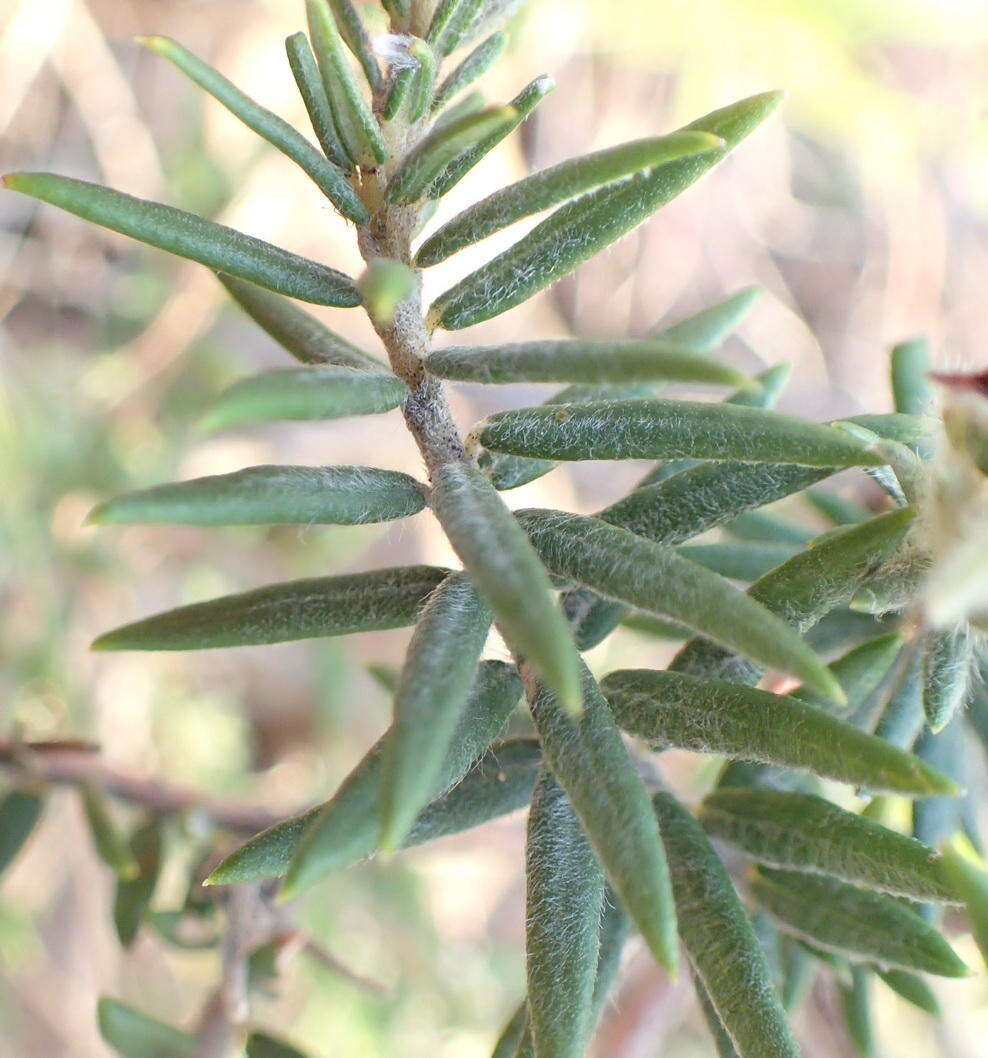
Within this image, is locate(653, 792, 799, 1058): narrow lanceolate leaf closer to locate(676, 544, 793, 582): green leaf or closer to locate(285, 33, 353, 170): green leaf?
locate(676, 544, 793, 582): green leaf

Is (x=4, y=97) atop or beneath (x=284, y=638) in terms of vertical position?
atop

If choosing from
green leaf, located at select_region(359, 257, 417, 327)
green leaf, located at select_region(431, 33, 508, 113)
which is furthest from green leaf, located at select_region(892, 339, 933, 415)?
green leaf, located at select_region(359, 257, 417, 327)

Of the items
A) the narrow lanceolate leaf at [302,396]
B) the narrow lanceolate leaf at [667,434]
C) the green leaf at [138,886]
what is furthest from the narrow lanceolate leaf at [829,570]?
the green leaf at [138,886]

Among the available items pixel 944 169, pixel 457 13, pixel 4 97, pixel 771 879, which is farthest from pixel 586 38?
pixel 771 879

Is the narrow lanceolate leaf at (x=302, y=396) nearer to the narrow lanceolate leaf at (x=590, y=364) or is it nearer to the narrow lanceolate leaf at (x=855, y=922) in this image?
the narrow lanceolate leaf at (x=590, y=364)

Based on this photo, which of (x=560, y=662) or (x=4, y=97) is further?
(x=4, y=97)

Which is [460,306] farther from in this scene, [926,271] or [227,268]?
[926,271]

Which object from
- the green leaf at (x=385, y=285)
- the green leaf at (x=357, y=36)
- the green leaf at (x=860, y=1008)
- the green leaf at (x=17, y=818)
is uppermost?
the green leaf at (x=357, y=36)
